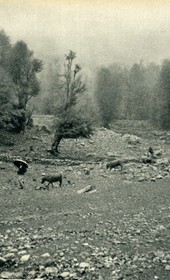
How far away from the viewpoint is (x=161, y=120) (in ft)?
188

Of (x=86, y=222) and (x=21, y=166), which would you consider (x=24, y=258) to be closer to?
(x=86, y=222)

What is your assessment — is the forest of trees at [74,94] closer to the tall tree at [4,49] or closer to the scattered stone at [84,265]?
the tall tree at [4,49]

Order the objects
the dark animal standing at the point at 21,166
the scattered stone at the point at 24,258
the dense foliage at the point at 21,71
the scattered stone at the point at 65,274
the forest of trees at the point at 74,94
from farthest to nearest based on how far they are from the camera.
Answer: the dense foliage at the point at 21,71
the forest of trees at the point at 74,94
the dark animal standing at the point at 21,166
the scattered stone at the point at 24,258
the scattered stone at the point at 65,274

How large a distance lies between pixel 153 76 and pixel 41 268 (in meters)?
75.3

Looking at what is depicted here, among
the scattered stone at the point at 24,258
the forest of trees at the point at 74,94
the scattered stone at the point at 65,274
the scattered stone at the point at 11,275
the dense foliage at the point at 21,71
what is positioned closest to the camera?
the scattered stone at the point at 11,275

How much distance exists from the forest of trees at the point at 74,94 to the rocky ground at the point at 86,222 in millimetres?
5560

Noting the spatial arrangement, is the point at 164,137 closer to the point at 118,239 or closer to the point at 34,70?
the point at 34,70

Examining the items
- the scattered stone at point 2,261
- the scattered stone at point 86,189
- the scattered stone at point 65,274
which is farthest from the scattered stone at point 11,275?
the scattered stone at point 86,189

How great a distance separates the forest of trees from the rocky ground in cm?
556

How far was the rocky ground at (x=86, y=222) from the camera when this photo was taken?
1135cm

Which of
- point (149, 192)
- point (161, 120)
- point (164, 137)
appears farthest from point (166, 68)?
point (149, 192)

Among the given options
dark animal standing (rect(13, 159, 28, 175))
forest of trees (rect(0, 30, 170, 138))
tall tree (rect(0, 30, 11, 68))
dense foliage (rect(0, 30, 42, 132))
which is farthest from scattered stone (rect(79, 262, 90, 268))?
tall tree (rect(0, 30, 11, 68))

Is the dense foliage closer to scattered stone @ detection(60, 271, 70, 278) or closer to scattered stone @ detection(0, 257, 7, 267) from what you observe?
scattered stone @ detection(0, 257, 7, 267)

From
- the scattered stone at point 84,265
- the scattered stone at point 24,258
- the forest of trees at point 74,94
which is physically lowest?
the scattered stone at point 24,258
